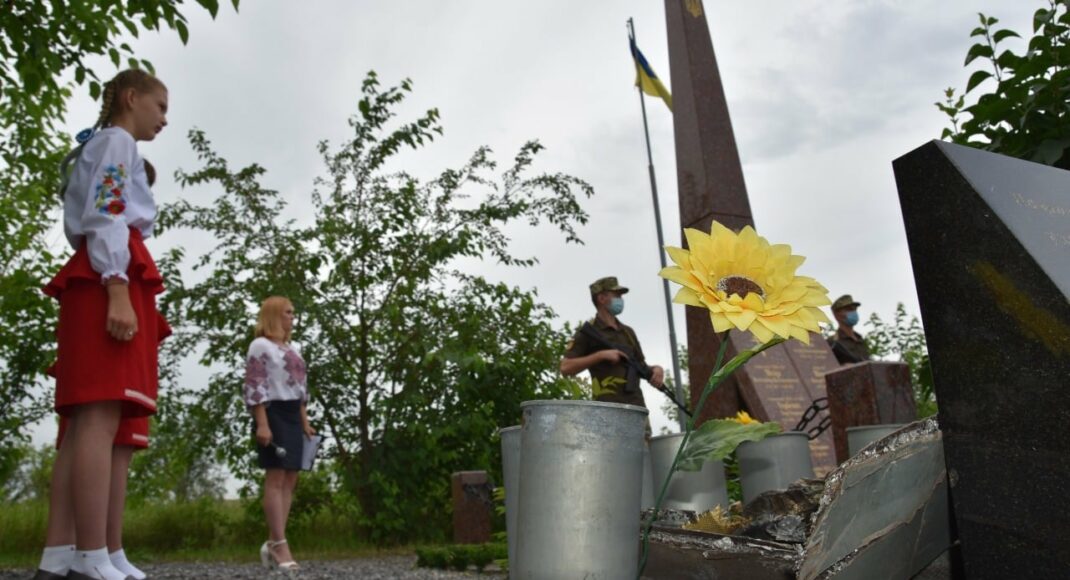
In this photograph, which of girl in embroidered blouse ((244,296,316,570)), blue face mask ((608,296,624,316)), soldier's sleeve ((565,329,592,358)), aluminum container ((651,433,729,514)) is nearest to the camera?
aluminum container ((651,433,729,514))

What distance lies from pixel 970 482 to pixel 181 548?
7155mm

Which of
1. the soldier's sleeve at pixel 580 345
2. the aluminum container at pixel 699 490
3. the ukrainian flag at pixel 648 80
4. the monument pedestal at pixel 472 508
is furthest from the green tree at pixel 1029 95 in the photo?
the ukrainian flag at pixel 648 80

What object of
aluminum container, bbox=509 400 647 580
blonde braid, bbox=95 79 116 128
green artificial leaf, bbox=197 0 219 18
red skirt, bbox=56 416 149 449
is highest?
green artificial leaf, bbox=197 0 219 18

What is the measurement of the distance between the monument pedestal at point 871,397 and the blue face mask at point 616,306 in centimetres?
128

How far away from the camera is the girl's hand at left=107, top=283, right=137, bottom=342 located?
2.84 metres

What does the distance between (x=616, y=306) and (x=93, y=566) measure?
131 inches

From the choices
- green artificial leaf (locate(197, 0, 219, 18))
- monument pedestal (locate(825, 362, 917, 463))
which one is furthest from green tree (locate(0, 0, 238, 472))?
monument pedestal (locate(825, 362, 917, 463))

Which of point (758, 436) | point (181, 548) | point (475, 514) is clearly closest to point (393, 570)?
point (475, 514)

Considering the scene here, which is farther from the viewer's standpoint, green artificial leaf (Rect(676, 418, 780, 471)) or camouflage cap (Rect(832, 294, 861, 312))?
camouflage cap (Rect(832, 294, 861, 312))

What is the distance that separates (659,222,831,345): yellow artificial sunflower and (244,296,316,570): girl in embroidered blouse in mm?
3558

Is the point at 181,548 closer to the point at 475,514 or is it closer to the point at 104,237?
the point at 475,514

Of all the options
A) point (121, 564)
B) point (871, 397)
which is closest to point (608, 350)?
point (871, 397)

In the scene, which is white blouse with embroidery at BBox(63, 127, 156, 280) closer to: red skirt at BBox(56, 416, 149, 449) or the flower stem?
red skirt at BBox(56, 416, 149, 449)

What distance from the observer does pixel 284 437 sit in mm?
4742
